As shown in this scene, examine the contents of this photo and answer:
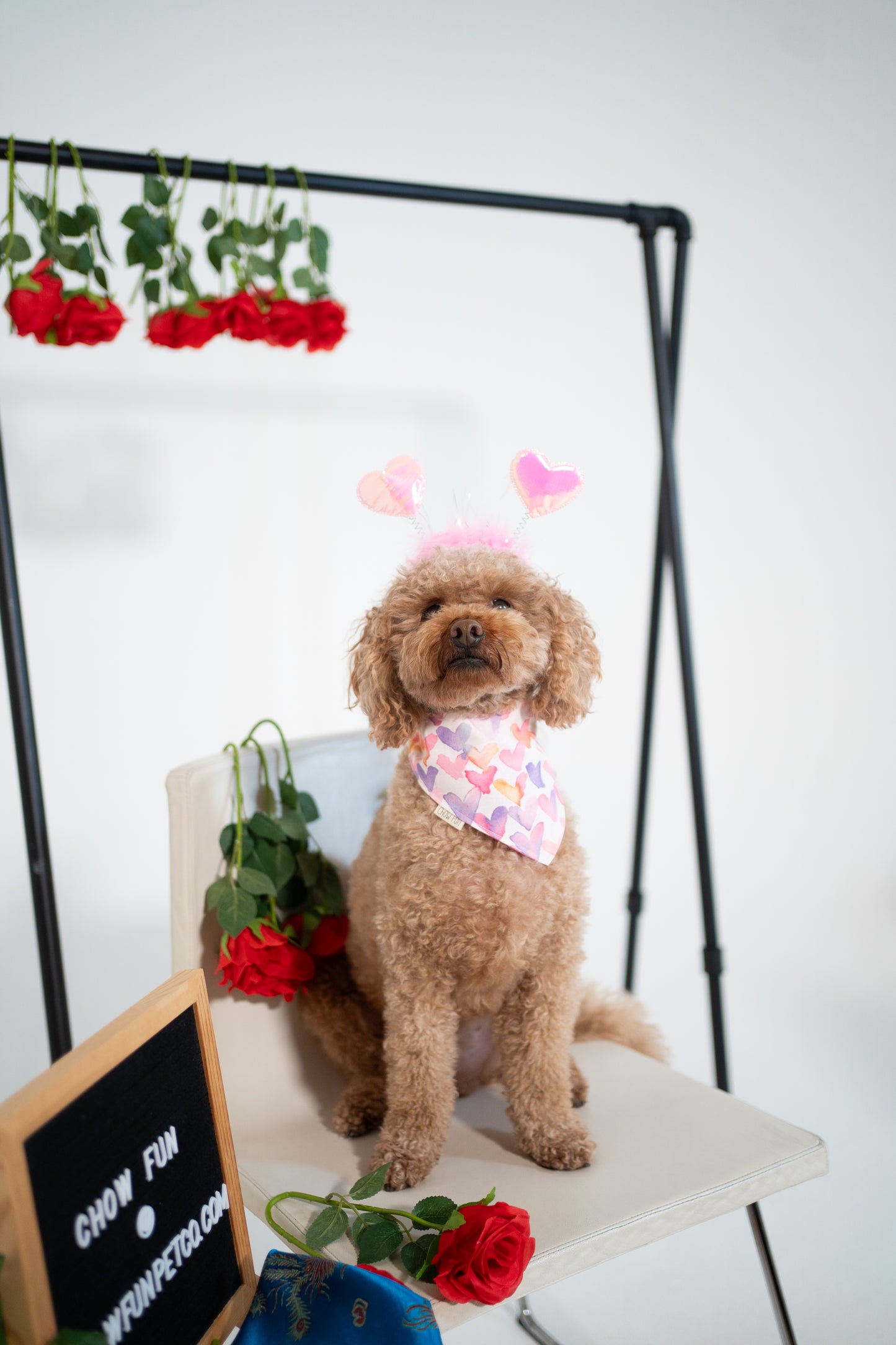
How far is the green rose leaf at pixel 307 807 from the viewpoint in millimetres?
1394

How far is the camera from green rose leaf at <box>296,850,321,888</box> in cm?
138

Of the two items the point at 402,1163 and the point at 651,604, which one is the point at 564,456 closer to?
the point at 651,604

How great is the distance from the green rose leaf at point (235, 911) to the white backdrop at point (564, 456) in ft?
2.73

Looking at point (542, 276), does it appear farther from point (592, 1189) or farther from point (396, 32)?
point (592, 1189)

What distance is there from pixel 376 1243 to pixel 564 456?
1.88 meters

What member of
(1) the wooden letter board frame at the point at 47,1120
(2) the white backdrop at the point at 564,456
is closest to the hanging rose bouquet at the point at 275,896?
(1) the wooden letter board frame at the point at 47,1120

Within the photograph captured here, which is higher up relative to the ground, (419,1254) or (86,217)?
A: (86,217)

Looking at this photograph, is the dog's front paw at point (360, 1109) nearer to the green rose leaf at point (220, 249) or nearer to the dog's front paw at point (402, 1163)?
the dog's front paw at point (402, 1163)

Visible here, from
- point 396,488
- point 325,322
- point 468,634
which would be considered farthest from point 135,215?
point 468,634

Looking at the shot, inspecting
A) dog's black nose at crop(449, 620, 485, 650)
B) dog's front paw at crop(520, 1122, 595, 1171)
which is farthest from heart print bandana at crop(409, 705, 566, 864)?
dog's front paw at crop(520, 1122, 595, 1171)

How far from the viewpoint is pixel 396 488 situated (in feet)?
4.07

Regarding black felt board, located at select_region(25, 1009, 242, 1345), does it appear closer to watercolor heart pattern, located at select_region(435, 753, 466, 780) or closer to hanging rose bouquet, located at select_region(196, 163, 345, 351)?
watercolor heart pattern, located at select_region(435, 753, 466, 780)

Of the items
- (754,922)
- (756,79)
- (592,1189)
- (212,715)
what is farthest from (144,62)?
(754,922)

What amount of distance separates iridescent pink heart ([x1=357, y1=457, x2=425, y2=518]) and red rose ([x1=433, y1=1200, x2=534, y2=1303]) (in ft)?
2.46
